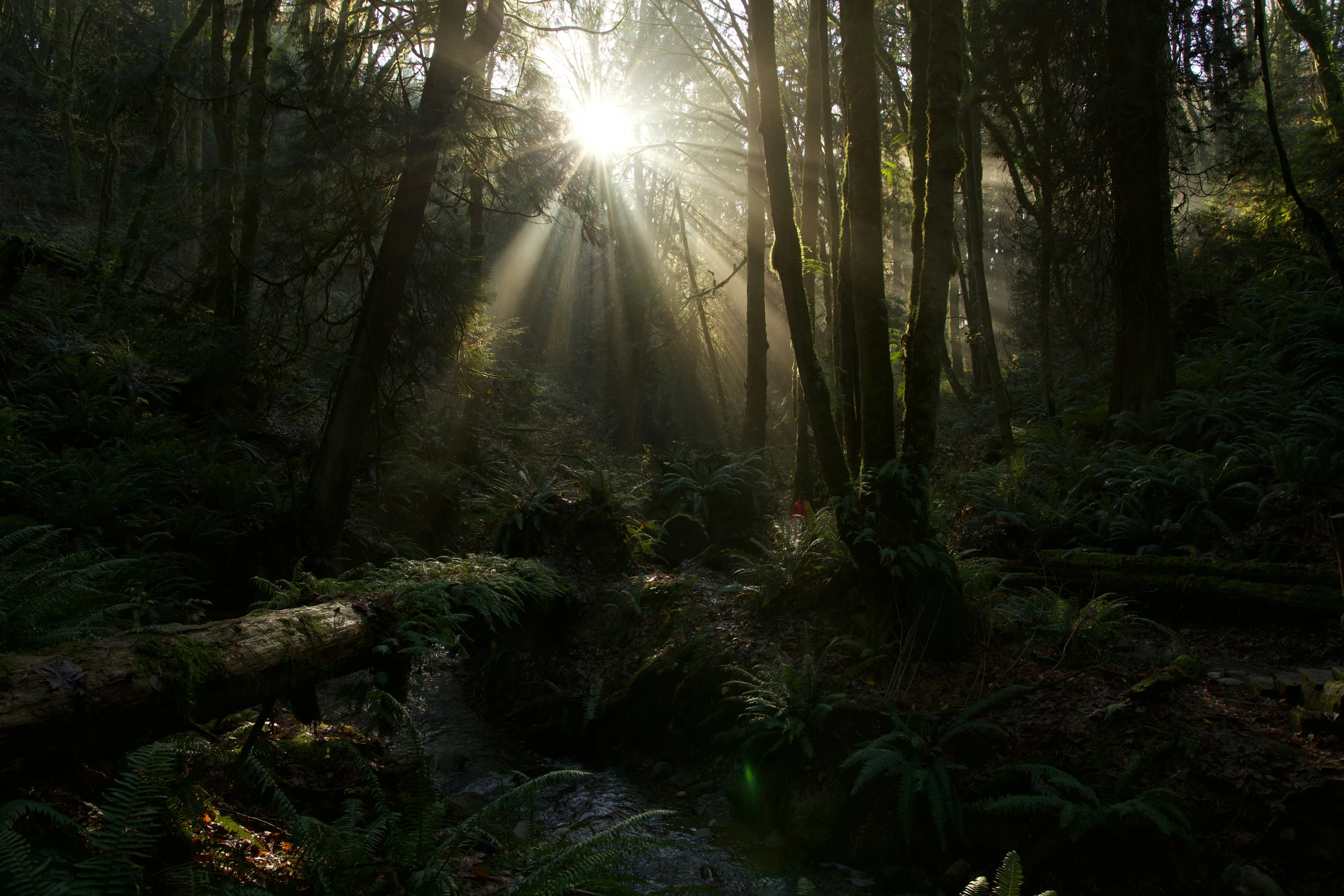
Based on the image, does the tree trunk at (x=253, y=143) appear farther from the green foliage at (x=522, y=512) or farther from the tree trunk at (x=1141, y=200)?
the tree trunk at (x=1141, y=200)

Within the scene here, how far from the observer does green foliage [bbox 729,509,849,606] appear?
631 centimetres

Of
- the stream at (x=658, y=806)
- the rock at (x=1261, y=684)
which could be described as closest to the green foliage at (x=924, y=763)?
the stream at (x=658, y=806)

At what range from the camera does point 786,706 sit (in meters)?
4.98

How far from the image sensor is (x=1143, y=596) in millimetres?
6566

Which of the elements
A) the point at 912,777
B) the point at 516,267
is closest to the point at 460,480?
the point at 912,777

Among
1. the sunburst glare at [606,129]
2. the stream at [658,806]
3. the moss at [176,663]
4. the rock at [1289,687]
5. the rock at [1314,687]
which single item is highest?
the sunburst glare at [606,129]

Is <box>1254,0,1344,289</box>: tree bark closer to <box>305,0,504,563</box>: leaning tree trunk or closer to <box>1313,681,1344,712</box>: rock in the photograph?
<box>1313,681,1344,712</box>: rock

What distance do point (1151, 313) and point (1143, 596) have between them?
5.54 m

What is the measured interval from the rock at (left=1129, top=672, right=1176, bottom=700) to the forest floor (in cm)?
4

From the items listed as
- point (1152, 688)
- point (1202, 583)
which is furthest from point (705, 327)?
point (1152, 688)

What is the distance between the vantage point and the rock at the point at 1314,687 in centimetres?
408

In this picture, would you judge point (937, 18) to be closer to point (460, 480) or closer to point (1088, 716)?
point (1088, 716)

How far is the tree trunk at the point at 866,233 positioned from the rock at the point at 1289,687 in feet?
9.66

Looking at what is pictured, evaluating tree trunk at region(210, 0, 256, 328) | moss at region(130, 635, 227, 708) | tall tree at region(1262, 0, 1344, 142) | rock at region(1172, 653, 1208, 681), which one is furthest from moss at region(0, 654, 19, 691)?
tall tree at region(1262, 0, 1344, 142)
